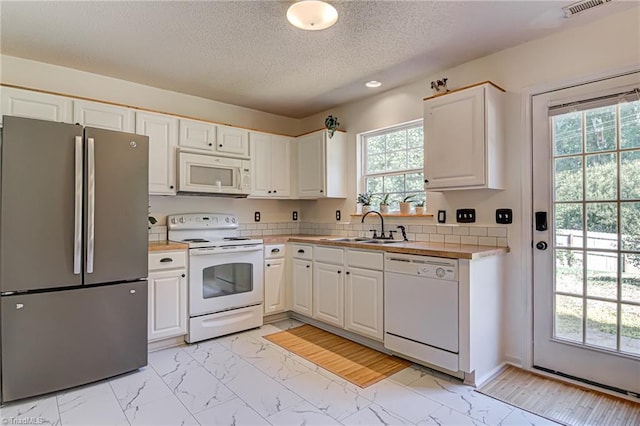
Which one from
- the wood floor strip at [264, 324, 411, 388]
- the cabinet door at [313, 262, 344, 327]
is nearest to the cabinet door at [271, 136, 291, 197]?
the cabinet door at [313, 262, 344, 327]

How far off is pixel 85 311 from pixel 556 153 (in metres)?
3.44

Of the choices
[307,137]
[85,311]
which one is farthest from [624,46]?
[85,311]

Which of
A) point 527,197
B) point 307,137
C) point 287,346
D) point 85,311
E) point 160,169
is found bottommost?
point 287,346

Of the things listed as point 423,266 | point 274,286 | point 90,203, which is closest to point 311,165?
point 274,286

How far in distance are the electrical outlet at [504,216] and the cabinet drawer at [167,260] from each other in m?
2.62

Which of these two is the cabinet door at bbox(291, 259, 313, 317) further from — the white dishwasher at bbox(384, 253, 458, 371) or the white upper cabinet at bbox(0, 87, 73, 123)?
the white upper cabinet at bbox(0, 87, 73, 123)

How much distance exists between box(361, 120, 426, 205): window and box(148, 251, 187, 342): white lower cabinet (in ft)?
6.83

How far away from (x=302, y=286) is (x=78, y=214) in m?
2.09

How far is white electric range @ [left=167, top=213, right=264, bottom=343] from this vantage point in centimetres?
317

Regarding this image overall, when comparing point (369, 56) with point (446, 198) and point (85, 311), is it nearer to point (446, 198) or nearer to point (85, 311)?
point (446, 198)

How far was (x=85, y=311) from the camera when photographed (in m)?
2.41

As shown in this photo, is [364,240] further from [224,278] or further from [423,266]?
[224,278]

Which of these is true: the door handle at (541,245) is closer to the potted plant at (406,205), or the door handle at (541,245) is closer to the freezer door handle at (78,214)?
the potted plant at (406,205)

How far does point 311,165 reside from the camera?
414cm
